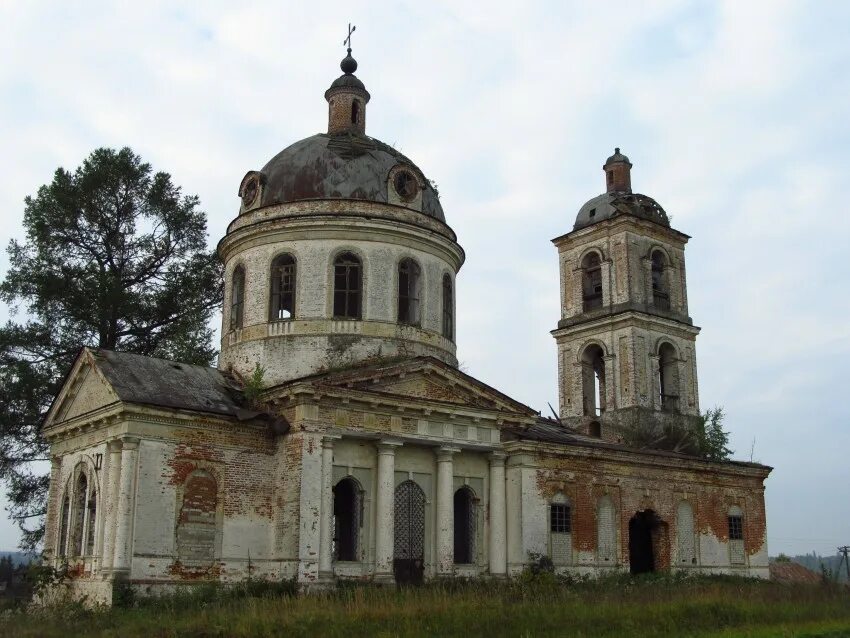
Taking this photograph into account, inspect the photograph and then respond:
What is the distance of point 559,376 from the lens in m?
33.0

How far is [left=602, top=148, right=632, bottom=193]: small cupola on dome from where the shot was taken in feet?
111

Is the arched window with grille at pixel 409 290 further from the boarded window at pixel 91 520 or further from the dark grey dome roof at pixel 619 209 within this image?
the dark grey dome roof at pixel 619 209

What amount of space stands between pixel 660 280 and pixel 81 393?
2085 cm

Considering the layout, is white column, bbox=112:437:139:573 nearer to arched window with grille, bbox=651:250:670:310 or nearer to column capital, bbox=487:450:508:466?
column capital, bbox=487:450:508:466

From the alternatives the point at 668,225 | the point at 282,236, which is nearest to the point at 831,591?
the point at 282,236

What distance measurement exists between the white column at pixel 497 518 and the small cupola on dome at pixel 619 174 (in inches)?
626

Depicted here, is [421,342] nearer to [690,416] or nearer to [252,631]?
[252,631]

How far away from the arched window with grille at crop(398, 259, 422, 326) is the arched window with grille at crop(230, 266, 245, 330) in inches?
152

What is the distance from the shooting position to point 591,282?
3297 cm

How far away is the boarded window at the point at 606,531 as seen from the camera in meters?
22.6

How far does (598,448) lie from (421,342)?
5.35 m

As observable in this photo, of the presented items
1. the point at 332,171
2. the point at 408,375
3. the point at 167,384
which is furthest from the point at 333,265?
the point at 167,384

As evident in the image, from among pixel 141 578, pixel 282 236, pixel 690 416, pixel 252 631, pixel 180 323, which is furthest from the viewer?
pixel 690 416

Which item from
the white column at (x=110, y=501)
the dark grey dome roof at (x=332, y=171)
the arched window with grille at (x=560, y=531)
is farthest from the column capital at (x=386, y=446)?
the dark grey dome roof at (x=332, y=171)
